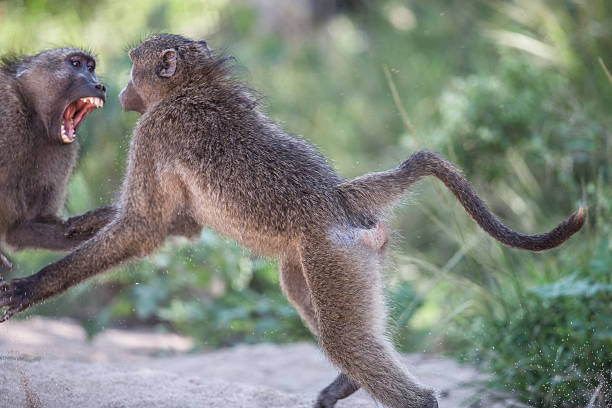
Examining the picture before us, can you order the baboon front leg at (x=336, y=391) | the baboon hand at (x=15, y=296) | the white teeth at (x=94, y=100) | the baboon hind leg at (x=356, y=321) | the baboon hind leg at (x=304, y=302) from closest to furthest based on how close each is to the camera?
1. the baboon hind leg at (x=356, y=321)
2. the baboon hand at (x=15, y=296)
3. the baboon hind leg at (x=304, y=302)
4. the baboon front leg at (x=336, y=391)
5. the white teeth at (x=94, y=100)

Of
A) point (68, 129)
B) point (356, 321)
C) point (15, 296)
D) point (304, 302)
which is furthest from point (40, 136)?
point (356, 321)

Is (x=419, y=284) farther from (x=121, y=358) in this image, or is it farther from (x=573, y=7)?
(x=573, y=7)

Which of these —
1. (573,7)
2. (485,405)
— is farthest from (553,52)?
(485,405)

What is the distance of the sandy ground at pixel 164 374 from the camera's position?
3.33 metres

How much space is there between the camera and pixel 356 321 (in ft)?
9.25

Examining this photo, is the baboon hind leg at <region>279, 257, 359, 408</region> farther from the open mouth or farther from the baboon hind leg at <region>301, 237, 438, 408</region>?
the open mouth

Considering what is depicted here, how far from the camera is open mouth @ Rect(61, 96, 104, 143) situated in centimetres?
348

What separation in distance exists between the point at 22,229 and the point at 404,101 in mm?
5484

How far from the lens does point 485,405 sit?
3.62m

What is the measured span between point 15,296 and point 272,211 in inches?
42.0

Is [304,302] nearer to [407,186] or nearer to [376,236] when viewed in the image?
[376,236]

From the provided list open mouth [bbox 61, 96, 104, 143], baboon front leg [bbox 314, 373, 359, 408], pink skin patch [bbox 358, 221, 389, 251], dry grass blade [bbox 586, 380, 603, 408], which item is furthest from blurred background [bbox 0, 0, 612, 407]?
open mouth [bbox 61, 96, 104, 143]

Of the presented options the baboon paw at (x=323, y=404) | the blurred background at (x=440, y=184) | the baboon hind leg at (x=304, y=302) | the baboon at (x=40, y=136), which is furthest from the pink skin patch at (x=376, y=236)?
the baboon at (x=40, y=136)

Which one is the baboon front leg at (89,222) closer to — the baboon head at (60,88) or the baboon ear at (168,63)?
the baboon head at (60,88)
